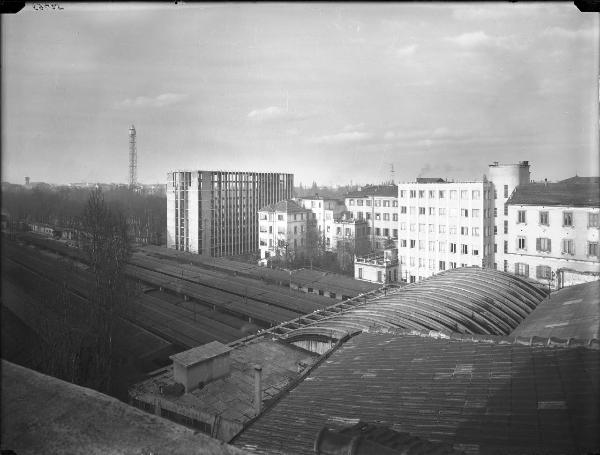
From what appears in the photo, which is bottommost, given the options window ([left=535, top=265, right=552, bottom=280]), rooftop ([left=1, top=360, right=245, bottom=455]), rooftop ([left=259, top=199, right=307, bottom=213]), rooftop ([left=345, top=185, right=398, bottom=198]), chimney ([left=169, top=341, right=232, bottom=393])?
chimney ([left=169, top=341, right=232, bottom=393])

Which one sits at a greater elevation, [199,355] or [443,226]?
[443,226]

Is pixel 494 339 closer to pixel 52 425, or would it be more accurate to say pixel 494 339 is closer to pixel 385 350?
pixel 385 350

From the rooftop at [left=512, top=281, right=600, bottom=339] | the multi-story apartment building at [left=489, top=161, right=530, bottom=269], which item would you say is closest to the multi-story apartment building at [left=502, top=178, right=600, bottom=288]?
the multi-story apartment building at [left=489, top=161, right=530, bottom=269]

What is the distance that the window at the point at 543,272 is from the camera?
18459 mm

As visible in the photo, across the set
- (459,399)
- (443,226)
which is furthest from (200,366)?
(443,226)

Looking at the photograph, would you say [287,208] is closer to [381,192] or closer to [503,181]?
[381,192]

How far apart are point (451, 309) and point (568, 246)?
1058 centimetres

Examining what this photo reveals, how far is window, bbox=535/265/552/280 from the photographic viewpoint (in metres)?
18.5

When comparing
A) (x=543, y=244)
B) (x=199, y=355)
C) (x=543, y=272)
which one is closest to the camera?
(x=199, y=355)

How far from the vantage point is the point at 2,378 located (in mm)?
1812

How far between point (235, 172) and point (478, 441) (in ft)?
124

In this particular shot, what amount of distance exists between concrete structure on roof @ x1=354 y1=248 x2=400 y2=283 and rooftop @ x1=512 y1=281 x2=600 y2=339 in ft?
48.6

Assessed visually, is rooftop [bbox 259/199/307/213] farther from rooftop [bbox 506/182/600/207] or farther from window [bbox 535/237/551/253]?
window [bbox 535/237/551/253]

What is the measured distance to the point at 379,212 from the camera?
3588 cm
